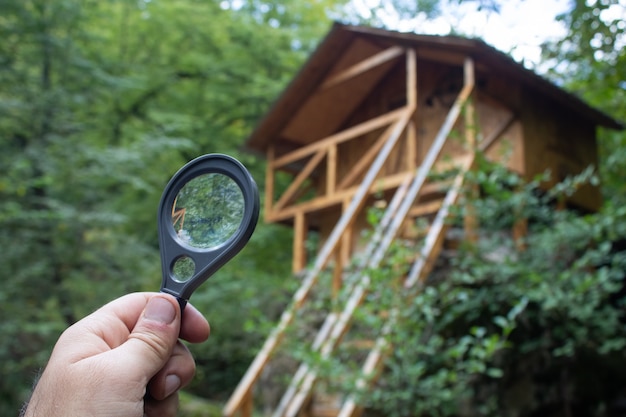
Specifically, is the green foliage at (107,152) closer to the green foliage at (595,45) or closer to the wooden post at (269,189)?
the wooden post at (269,189)

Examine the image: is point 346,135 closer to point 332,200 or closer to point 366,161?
point 366,161

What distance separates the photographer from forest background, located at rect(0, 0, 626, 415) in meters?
8.94

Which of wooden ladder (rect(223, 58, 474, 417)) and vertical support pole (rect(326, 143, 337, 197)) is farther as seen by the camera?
vertical support pole (rect(326, 143, 337, 197))

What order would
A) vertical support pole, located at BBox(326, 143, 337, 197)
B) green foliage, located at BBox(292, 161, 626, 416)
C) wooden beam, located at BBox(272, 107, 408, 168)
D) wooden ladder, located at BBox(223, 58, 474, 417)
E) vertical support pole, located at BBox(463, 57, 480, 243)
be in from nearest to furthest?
green foliage, located at BBox(292, 161, 626, 416), wooden ladder, located at BBox(223, 58, 474, 417), vertical support pole, located at BBox(463, 57, 480, 243), wooden beam, located at BBox(272, 107, 408, 168), vertical support pole, located at BBox(326, 143, 337, 197)

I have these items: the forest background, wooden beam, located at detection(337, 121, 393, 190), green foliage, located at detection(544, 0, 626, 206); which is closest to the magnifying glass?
green foliage, located at detection(544, 0, 626, 206)

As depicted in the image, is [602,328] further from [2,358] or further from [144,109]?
[144,109]

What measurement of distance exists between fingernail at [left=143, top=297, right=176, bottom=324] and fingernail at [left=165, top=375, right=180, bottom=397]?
4.2 inches

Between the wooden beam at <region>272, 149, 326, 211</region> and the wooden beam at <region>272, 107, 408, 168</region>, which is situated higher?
the wooden beam at <region>272, 107, 408, 168</region>

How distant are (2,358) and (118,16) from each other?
7.76m

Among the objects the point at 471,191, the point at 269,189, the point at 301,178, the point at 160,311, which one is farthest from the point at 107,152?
the point at 160,311

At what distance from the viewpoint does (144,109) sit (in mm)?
14359

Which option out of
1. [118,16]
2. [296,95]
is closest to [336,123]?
[296,95]

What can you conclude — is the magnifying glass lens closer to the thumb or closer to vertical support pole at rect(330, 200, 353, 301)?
the thumb

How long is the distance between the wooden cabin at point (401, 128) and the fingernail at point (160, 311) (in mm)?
4996
